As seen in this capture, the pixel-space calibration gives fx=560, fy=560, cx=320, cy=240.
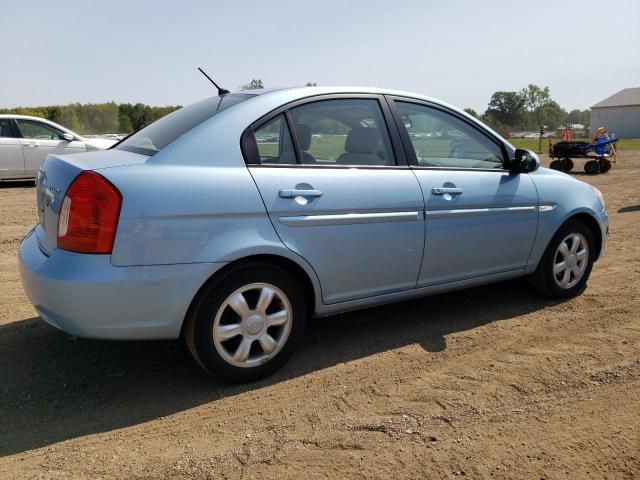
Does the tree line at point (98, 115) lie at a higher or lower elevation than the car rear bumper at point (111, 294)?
higher

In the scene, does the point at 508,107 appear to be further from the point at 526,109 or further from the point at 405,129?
the point at 405,129

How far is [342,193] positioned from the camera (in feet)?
11.0

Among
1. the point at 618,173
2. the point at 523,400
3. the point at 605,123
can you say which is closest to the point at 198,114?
the point at 523,400

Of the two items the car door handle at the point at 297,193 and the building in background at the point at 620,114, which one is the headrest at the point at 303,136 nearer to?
the car door handle at the point at 297,193

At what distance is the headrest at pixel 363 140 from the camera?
3670mm

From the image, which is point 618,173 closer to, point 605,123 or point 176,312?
point 176,312

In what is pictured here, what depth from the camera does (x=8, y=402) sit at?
301cm

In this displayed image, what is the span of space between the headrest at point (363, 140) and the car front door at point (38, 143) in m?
10.5

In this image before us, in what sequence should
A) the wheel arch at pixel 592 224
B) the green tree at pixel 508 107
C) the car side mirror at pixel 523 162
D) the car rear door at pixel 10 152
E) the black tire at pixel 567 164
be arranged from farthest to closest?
the green tree at pixel 508 107 < the black tire at pixel 567 164 < the car rear door at pixel 10 152 < the wheel arch at pixel 592 224 < the car side mirror at pixel 523 162

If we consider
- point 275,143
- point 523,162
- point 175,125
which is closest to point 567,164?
point 523,162

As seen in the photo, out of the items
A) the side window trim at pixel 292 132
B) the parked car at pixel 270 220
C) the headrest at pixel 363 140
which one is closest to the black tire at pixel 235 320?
the parked car at pixel 270 220

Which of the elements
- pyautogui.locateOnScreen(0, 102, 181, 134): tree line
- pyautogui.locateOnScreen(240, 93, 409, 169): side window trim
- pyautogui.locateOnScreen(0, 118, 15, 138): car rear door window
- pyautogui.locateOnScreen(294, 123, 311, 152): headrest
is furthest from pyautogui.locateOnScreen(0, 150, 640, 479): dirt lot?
pyautogui.locateOnScreen(0, 102, 181, 134): tree line

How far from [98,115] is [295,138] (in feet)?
114

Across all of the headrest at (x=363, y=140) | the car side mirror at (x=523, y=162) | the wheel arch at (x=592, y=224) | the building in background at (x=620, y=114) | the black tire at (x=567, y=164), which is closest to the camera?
the headrest at (x=363, y=140)
